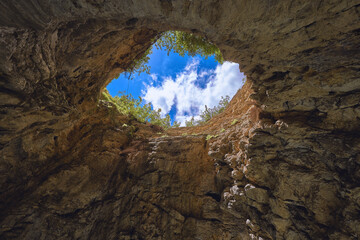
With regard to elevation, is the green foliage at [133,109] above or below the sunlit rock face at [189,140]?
above

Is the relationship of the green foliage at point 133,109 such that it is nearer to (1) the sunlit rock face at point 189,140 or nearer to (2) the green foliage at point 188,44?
(1) the sunlit rock face at point 189,140

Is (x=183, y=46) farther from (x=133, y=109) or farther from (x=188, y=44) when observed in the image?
(x=133, y=109)

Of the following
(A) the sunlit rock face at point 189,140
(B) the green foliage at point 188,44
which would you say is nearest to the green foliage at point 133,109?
(A) the sunlit rock face at point 189,140

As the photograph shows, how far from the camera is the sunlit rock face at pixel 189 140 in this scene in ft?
11.0

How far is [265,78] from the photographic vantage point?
5.46 m

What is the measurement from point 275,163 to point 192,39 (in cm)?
712

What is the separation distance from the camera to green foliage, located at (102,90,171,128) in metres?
11.3

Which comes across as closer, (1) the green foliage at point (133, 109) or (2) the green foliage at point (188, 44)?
(2) the green foliage at point (188, 44)

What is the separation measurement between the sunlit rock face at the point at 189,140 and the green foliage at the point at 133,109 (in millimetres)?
1757

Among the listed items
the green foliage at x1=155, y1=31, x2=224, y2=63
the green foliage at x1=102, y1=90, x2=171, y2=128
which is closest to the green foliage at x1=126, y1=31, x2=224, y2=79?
the green foliage at x1=155, y1=31, x2=224, y2=63

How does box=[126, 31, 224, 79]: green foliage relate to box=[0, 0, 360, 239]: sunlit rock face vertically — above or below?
above

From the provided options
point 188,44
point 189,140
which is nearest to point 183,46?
point 188,44

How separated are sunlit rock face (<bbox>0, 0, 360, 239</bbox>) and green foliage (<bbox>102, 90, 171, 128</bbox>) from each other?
176 cm

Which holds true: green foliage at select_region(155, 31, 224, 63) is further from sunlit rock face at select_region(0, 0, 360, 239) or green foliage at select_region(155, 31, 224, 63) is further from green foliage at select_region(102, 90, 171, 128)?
green foliage at select_region(102, 90, 171, 128)
